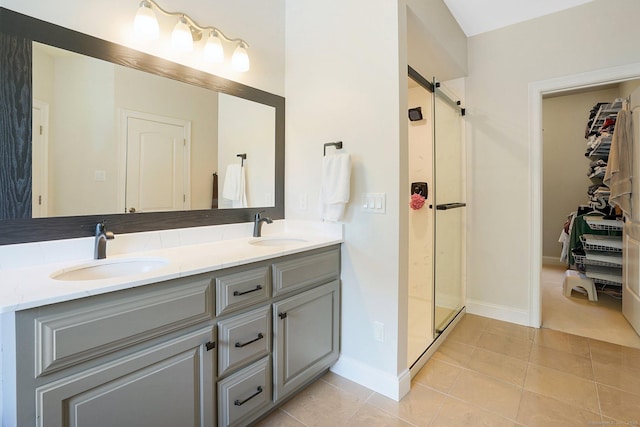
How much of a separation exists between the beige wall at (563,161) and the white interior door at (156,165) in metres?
5.35

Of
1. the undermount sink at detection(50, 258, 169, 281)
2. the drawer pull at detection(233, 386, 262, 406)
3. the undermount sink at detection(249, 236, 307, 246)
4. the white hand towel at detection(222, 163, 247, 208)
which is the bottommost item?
the drawer pull at detection(233, 386, 262, 406)

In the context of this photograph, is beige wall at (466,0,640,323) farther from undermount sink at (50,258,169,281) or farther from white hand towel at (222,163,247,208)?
undermount sink at (50,258,169,281)

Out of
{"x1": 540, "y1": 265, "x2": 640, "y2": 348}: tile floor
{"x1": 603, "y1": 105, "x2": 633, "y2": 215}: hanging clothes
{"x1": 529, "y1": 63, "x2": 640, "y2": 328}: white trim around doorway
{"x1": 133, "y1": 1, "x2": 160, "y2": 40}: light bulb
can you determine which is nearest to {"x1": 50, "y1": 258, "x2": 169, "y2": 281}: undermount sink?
{"x1": 133, "y1": 1, "x2": 160, "y2": 40}: light bulb

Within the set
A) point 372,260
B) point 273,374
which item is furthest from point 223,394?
point 372,260

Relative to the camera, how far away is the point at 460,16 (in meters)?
2.58

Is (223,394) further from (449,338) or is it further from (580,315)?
(580,315)

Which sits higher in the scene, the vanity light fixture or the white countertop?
the vanity light fixture

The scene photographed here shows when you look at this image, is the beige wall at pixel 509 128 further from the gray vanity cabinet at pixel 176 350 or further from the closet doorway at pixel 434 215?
the gray vanity cabinet at pixel 176 350

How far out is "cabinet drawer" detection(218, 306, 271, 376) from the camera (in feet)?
4.33

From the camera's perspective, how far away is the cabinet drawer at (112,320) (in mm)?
885

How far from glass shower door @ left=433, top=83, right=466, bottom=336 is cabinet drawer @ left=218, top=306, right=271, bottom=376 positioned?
55.9 inches

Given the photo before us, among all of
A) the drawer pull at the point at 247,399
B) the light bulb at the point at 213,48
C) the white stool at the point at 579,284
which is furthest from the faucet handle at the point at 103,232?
the white stool at the point at 579,284

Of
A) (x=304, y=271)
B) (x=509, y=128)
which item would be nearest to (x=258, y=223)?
(x=304, y=271)

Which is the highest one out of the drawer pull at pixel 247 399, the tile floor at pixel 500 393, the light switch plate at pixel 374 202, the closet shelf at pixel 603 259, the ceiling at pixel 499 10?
the ceiling at pixel 499 10
